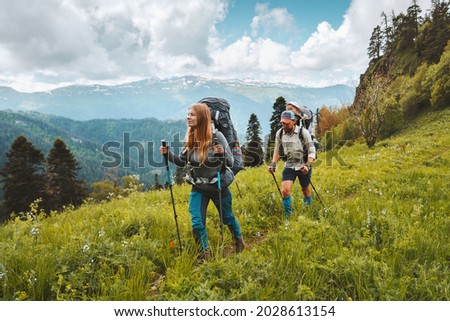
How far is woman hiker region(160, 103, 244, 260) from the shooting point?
4438 mm

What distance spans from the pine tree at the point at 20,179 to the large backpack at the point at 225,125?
35.7 m

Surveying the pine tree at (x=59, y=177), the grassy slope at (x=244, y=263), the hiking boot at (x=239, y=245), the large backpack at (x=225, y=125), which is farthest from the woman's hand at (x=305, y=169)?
the pine tree at (x=59, y=177)

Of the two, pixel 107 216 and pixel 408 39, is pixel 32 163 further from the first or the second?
pixel 408 39

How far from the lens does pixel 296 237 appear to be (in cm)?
443

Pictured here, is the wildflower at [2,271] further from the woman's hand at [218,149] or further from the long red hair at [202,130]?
the woman's hand at [218,149]

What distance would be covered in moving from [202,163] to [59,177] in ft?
129

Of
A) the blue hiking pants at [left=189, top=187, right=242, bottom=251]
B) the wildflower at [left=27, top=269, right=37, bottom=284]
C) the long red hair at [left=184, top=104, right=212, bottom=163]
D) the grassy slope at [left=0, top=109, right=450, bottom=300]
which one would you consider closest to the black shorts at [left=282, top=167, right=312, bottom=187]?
Result: the grassy slope at [left=0, top=109, right=450, bottom=300]

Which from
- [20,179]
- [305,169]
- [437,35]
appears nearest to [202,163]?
[305,169]

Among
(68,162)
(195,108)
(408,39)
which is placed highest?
(408,39)

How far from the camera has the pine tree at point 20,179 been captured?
33031mm
